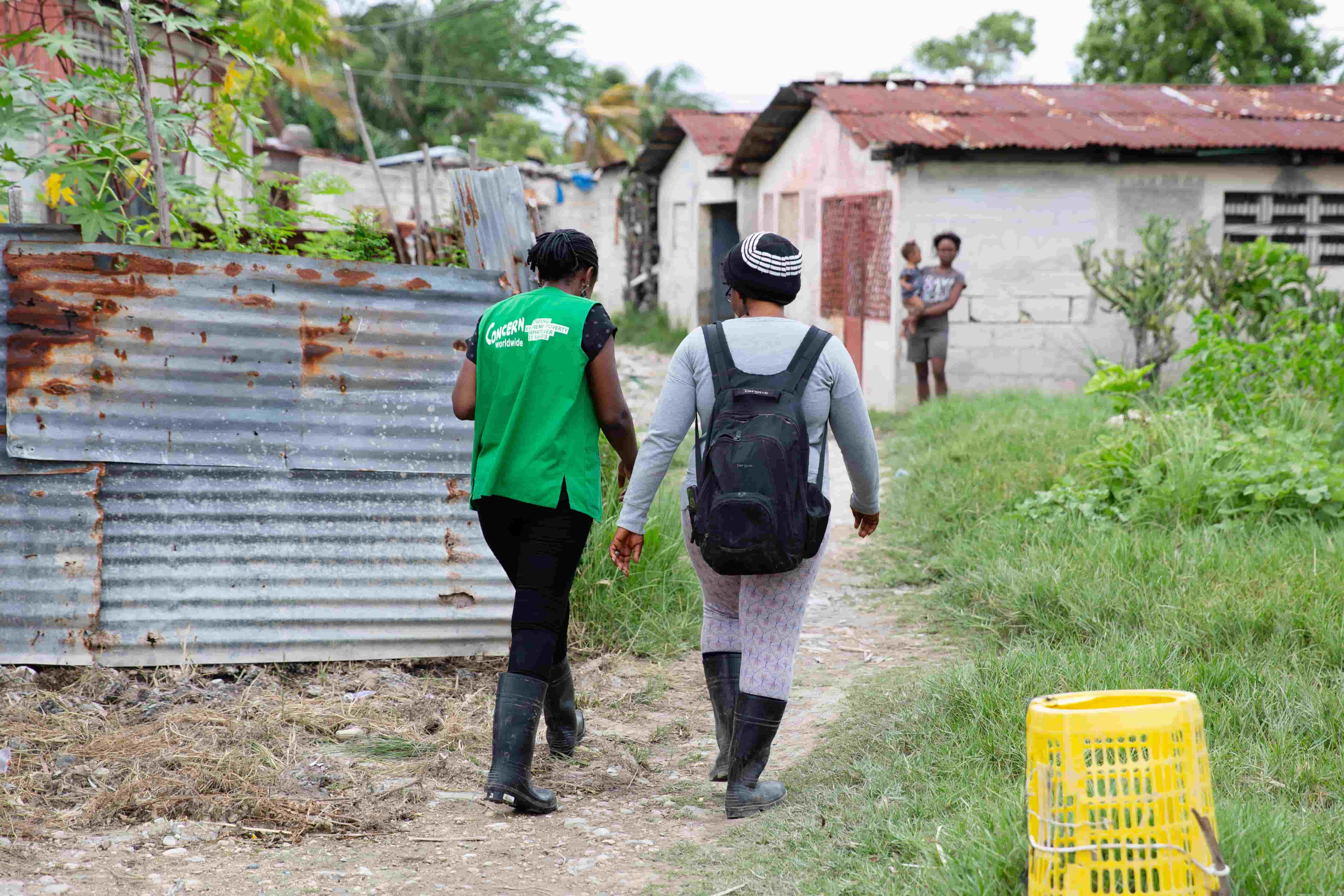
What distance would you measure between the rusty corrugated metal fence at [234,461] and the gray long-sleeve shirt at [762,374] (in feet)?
4.74

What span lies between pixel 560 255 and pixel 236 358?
1.55 m

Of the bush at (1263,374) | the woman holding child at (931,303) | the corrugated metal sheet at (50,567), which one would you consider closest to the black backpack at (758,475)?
the corrugated metal sheet at (50,567)

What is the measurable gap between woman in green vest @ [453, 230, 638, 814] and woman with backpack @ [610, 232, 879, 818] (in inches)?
7.3

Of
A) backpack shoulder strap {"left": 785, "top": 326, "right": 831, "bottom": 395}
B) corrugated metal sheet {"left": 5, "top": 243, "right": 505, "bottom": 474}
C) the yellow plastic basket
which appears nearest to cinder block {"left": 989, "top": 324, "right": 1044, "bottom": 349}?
corrugated metal sheet {"left": 5, "top": 243, "right": 505, "bottom": 474}

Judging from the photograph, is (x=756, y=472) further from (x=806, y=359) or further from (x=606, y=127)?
(x=606, y=127)

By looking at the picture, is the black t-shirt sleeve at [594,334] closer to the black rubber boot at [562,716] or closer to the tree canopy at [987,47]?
the black rubber boot at [562,716]

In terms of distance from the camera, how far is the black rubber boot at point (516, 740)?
363 centimetres

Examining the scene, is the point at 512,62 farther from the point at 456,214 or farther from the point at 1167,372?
the point at 456,214

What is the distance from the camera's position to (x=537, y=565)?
12.2ft

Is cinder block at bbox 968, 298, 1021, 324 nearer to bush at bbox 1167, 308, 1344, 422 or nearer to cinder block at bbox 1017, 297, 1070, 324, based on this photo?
cinder block at bbox 1017, 297, 1070, 324

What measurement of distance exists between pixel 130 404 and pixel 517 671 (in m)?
1.88

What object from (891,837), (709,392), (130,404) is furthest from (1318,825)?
(130,404)

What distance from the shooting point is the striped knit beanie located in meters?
3.60

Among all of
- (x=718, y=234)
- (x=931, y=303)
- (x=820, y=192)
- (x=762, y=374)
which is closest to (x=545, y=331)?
(x=762, y=374)
